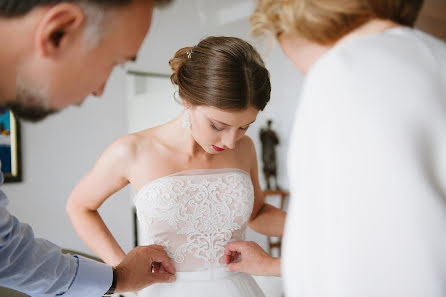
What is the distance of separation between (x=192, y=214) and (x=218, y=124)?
32cm

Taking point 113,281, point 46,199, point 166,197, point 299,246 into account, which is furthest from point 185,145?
point 46,199

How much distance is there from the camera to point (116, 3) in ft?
1.96

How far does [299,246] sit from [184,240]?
2.64ft

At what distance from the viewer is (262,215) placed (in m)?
1.52

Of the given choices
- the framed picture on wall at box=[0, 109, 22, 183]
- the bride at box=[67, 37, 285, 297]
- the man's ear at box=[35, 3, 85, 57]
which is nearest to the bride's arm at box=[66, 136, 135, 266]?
the bride at box=[67, 37, 285, 297]

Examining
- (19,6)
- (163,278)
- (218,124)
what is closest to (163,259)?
(163,278)

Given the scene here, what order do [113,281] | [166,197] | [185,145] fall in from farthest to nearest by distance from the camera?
[185,145]
[166,197]
[113,281]

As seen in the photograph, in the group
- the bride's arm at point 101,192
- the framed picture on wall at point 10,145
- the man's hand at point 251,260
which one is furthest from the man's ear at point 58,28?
the framed picture on wall at point 10,145

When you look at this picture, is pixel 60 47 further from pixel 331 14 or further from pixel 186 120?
pixel 186 120

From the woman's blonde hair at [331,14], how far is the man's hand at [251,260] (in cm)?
74

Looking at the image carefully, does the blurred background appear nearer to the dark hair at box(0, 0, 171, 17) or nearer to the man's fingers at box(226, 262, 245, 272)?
the man's fingers at box(226, 262, 245, 272)

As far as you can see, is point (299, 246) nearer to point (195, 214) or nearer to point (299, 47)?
point (299, 47)

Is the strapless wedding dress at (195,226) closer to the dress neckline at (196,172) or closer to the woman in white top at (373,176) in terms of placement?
the dress neckline at (196,172)

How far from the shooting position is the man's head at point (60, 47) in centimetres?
56
